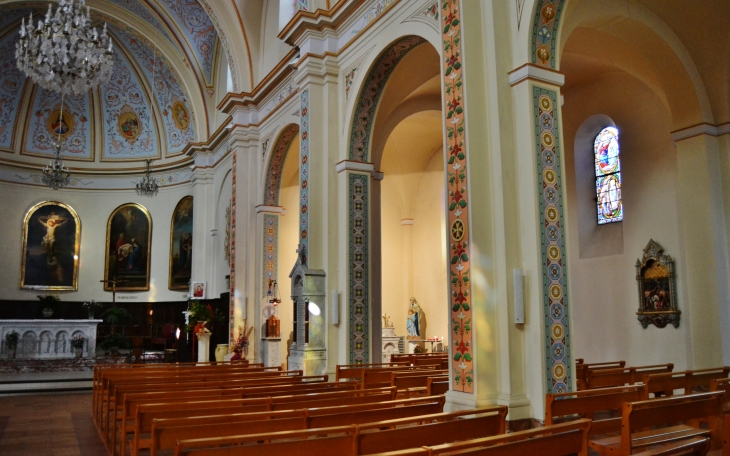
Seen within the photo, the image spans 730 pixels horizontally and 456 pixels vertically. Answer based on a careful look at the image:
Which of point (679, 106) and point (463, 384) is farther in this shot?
point (679, 106)

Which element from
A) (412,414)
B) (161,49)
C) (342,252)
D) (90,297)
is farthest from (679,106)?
(90,297)

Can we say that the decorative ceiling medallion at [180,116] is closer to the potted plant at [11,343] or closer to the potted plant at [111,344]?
the potted plant at [111,344]

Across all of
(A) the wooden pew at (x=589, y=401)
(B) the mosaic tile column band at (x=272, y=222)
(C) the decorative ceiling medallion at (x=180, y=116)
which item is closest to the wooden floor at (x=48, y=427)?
(A) the wooden pew at (x=589, y=401)

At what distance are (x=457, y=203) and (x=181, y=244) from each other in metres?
15.8

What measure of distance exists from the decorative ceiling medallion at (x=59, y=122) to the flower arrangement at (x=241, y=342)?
11.3 m

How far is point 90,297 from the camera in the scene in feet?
70.1

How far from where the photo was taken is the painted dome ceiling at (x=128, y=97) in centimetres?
1889

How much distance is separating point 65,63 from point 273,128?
479cm

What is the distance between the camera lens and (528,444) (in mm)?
3650

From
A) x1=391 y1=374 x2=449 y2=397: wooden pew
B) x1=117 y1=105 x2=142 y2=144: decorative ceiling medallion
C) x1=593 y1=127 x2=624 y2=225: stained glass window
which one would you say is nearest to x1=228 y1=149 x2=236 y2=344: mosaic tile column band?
x1=117 y1=105 x2=142 y2=144: decorative ceiling medallion

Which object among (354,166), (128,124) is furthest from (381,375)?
(128,124)

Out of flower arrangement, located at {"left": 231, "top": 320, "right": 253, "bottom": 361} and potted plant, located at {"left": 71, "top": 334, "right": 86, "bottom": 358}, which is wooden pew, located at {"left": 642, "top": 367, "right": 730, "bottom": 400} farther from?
potted plant, located at {"left": 71, "top": 334, "right": 86, "bottom": 358}

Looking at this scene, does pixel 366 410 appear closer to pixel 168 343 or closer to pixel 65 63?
pixel 65 63

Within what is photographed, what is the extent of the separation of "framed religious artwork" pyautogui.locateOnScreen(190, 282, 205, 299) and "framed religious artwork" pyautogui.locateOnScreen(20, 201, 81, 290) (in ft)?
16.7
